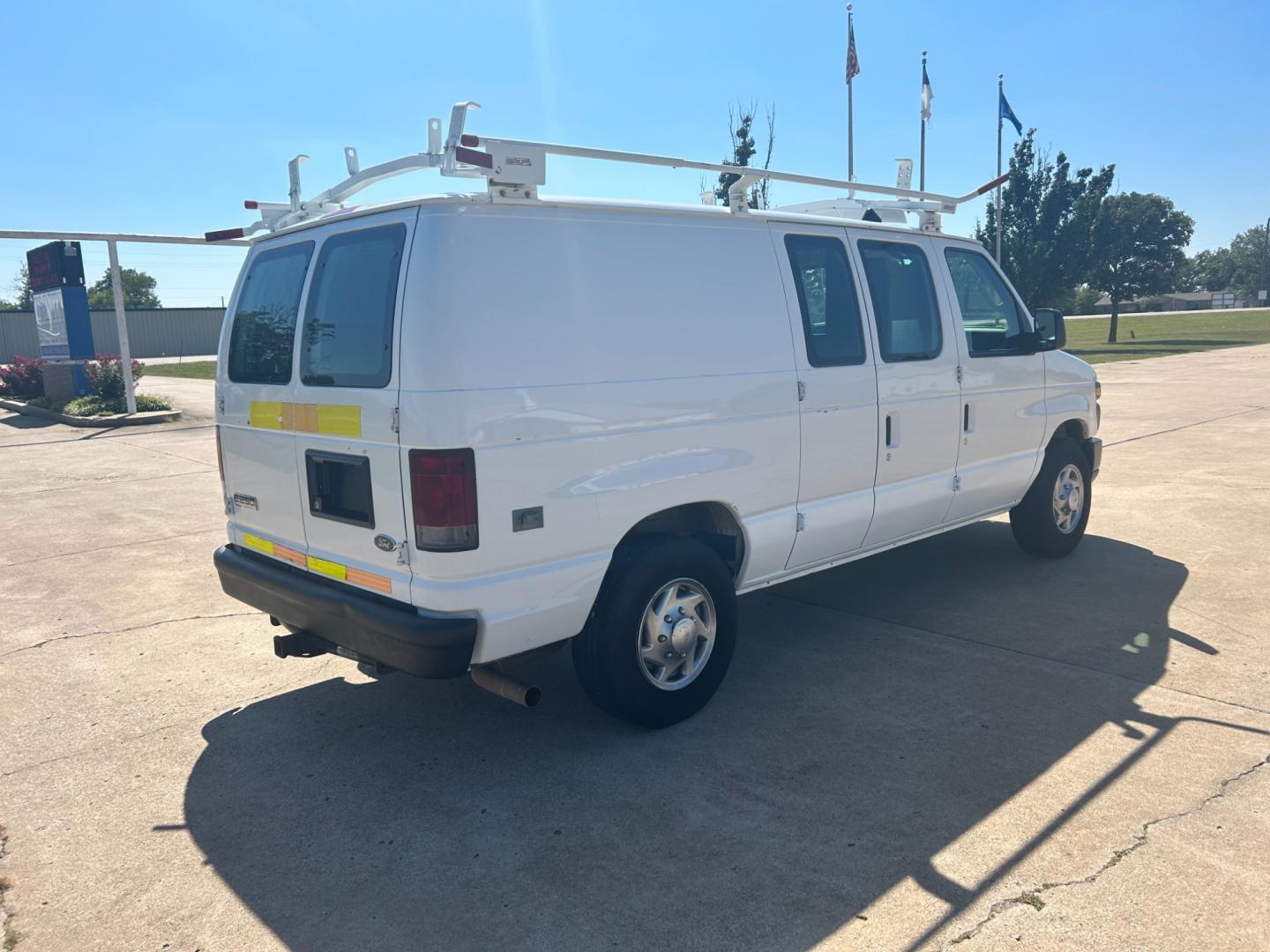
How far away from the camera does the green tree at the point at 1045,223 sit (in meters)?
41.1

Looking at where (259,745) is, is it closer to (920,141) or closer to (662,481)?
(662,481)

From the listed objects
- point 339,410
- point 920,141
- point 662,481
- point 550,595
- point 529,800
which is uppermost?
point 920,141

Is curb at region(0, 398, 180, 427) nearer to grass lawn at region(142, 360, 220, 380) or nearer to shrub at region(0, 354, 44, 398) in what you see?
shrub at region(0, 354, 44, 398)

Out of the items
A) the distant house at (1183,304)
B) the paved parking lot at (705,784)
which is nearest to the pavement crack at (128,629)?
the paved parking lot at (705,784)

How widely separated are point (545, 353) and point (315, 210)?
167 centimetres

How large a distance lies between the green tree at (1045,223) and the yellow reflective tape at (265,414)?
135 ft

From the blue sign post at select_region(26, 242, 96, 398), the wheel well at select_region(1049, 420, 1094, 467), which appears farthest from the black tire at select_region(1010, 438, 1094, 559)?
the blue sign post at select_region(26, 242, 96, 398)

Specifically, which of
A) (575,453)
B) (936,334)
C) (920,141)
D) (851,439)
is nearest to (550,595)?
(575,453)

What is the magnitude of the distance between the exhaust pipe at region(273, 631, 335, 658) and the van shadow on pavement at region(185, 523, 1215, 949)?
0.39 m

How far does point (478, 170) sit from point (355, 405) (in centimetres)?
100

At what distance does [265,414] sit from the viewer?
13.8 ft

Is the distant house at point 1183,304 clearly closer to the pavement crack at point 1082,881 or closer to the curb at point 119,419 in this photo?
the curb at point 119,419

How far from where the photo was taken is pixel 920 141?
33.0 m

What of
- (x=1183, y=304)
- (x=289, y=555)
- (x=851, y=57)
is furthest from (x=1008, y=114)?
(x=1183, y=304)
